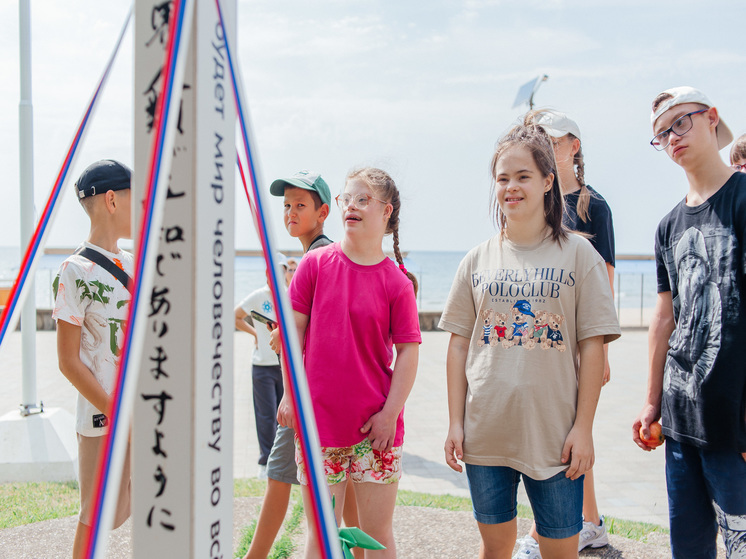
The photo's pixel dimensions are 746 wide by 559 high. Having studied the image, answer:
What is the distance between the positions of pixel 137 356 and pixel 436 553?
265 cm

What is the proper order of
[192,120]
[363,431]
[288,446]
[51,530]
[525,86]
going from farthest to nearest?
[525,86]
[51,530]
[288,446]
[363,431]
[192,120]

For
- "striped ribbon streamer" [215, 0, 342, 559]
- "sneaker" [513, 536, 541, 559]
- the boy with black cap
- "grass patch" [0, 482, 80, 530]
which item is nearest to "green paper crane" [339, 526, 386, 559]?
"striped ribbon streamer" [215, 0, 342, 559]

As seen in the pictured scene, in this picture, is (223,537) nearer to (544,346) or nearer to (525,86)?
(544,346)

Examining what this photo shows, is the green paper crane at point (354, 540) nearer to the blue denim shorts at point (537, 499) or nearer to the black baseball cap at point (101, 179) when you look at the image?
the blue denim shorts at point (537, 499)

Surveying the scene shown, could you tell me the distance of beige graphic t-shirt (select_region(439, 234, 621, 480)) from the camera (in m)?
1.91

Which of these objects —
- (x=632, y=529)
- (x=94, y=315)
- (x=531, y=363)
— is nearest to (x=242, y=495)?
(x=94, y=315)

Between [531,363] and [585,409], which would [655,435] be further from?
[531,363]

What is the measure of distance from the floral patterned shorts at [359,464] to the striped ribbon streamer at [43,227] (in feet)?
3.75

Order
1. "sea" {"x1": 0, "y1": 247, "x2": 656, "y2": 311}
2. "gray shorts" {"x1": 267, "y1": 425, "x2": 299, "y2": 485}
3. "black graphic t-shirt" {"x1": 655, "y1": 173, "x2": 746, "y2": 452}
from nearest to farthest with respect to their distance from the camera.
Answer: "black graphic t-shirt" {"x1": 655, "y1": 173, "x2": 746, "y2": 452}, "gray shorts" {"x1": 267, "y1": 425, "x2": 299, "y2": 485}, "sea" {"x1": 0, "y1": 247, "x2": 656, "y2": 311}

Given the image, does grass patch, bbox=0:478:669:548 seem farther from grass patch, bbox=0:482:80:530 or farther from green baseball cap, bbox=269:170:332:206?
green baseball cap, bbox=269:170:332:206

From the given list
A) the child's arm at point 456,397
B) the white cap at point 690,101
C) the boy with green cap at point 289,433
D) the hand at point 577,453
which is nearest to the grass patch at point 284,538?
the boy with green cap at point 289,433

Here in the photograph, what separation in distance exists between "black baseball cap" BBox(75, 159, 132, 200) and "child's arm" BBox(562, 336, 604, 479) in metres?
1.86

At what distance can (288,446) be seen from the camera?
2.47m

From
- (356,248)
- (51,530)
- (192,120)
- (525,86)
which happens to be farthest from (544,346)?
(525,86)
